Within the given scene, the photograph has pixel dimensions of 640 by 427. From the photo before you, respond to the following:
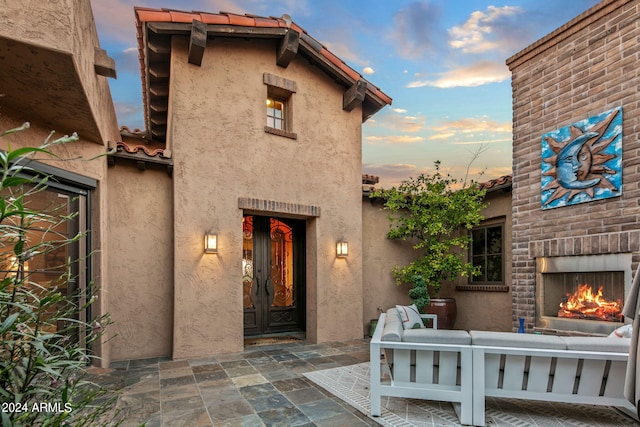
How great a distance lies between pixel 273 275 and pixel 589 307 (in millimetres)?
5235

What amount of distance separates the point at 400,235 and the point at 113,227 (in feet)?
17.9

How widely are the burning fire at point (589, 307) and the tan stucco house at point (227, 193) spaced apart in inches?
61.6

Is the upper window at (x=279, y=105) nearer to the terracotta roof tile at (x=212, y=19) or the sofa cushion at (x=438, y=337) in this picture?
the terracotta roof tile at (x=212, y=19)

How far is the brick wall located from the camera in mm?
4285

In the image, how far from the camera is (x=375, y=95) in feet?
23.0

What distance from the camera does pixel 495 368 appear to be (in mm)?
3105

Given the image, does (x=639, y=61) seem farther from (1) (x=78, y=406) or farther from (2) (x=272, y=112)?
(1) (x=78, y=406)

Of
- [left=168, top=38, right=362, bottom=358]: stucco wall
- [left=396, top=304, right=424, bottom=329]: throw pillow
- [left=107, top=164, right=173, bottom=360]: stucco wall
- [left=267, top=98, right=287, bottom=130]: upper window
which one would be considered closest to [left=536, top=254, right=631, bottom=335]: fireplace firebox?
[left=396, top=304, right=424, bottom=329]: throw pillow

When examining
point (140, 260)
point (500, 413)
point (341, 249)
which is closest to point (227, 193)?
point (140, 260)

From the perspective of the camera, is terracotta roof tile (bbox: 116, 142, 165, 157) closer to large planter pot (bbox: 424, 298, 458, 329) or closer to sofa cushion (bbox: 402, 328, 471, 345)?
sofa cushion (bbox: 402, 328, 471, 345)

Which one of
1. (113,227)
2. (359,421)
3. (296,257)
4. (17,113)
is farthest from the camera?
(296,257)

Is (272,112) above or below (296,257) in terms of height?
above

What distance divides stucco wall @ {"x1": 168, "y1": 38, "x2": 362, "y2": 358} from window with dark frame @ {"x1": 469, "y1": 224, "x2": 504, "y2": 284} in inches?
109

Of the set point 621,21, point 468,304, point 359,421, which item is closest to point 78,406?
point 359,421
